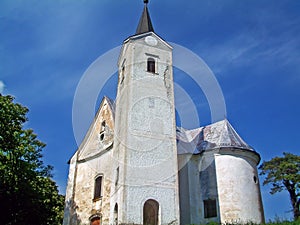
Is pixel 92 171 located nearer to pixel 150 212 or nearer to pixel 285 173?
pixel 150 212

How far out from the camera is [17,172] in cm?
1805

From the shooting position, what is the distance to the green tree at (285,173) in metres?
27.0

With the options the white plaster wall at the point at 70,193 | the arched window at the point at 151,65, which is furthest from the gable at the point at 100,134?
the arched window at the point at 151,65

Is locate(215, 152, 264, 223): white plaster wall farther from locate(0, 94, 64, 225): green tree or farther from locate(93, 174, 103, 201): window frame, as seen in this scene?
locate(0, 94, 64, 225): green tree

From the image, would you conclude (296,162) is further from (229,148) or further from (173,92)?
(173,92)

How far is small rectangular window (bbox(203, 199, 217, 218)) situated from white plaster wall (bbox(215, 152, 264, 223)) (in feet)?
1.58

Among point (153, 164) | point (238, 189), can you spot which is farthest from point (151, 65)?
point (238, 189)

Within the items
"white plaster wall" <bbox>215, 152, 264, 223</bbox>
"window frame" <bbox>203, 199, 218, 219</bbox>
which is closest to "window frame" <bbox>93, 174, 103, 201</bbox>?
"window frame" <bbox>203, 199, 218, 219</bbox>

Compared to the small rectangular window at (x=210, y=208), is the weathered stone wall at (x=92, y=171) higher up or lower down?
higher up

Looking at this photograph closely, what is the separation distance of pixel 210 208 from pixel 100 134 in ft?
31.3

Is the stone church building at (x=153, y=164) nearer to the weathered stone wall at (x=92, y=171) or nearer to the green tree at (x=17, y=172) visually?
the weathered stone wall at (x=92, y=171)

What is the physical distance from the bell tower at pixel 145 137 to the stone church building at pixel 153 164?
5 cm

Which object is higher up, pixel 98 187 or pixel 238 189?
pixel 98 187

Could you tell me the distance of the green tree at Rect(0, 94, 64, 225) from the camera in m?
17.4
